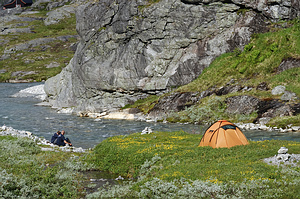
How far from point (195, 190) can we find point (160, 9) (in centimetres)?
5306

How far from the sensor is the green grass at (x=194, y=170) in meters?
13.5

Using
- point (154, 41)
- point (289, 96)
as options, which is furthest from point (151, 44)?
point (289, 96)

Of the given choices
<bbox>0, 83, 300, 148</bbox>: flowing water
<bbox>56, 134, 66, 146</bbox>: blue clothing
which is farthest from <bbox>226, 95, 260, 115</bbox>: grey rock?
<bbox>56, 134, 66, 146</bbox>: blue clothing

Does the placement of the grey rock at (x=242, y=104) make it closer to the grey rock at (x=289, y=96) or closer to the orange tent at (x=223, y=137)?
the grey rock at (x=289, y=96)

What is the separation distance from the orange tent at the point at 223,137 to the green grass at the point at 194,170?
0.94m

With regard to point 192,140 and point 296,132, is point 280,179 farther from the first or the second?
point 296,132

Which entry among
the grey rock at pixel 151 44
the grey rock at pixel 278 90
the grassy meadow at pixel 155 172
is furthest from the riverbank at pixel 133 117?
the grassy meadow at pixel 155 172

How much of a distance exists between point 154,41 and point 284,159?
159ft

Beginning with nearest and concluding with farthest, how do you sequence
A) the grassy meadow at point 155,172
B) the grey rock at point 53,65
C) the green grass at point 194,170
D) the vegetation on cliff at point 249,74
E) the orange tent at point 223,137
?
the green grass at point 194,170 < the grassy meadow at point 155,172 < the orange tent at point 223,137 < the vegetation on cliff at point 249,74 < the grey rock at point 53,65

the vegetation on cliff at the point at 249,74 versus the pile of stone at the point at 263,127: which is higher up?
the vegetation on cliff at the point at 249,74

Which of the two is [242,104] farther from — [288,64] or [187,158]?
[187,158]

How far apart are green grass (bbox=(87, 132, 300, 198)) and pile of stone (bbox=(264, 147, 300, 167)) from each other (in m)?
0.56

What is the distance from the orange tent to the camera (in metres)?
21.1

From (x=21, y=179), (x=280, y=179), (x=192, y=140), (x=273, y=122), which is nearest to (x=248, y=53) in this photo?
(x=273, y=122)
